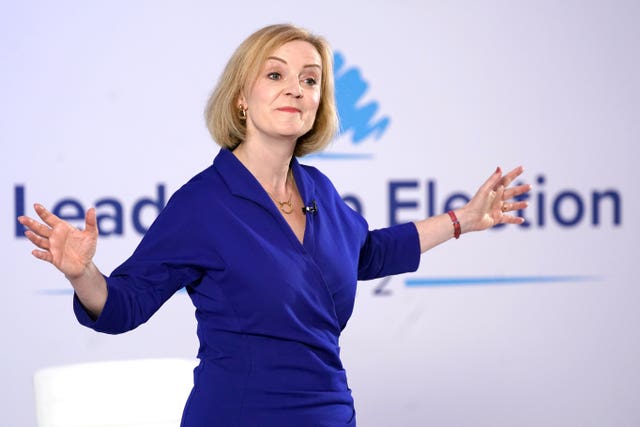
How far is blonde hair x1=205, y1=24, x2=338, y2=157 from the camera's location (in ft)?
6.82

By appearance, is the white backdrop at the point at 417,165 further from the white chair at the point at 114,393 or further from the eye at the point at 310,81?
the eye at the point at 310,81

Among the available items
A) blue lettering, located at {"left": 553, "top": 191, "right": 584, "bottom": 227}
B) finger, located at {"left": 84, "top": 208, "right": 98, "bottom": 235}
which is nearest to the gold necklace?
finger, located at {"left": 84, "top": 208, "right": 98, "bottom": 235}

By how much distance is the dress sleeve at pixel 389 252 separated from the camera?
2350 mm

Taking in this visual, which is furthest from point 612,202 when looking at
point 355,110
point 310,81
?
point 310,81

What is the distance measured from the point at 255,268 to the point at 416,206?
2.34 m

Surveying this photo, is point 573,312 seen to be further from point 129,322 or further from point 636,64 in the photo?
point 129,322

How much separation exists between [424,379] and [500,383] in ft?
1.24

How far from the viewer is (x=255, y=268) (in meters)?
1.90

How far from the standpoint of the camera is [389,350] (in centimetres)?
416

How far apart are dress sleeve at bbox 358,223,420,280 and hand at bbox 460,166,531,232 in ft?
0.50

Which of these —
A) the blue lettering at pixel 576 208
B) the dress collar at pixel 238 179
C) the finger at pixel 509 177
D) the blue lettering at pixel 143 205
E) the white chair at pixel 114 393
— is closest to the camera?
the dress collar at pixel 238 179

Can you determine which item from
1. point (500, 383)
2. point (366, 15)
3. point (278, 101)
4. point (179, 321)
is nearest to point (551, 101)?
point (366, 15)

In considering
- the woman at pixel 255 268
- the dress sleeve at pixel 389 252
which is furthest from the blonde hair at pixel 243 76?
the dress sleeve at pixel 389 252

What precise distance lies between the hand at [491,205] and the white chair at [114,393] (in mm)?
802
